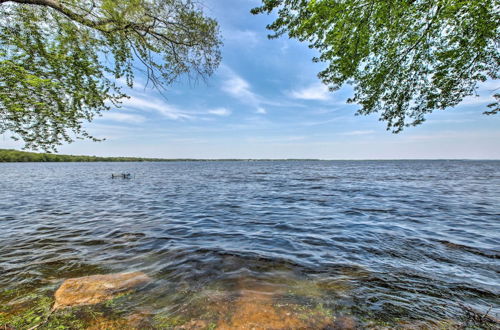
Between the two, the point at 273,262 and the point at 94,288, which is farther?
the point at 273,262

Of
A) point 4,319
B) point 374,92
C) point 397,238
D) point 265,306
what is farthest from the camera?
point 397,238

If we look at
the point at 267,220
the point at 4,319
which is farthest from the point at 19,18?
the point at 267,220

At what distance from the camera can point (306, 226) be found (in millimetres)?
10484

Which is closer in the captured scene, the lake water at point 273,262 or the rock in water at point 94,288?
the lake water at point 273,262

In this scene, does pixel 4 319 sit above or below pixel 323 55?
below

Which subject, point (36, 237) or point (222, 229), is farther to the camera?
point (222, 229)

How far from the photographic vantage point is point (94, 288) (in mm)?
4852

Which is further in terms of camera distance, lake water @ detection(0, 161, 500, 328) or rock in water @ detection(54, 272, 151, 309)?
rock in water @ detection(54, 272, 151, 309)

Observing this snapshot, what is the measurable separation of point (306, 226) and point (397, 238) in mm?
3695

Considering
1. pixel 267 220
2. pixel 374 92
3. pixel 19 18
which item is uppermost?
pixel 19 18

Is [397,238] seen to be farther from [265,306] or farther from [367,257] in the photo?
[265,306]

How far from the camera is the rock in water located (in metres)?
4.38

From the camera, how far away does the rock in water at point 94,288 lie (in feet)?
14.4

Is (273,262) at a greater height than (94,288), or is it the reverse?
(94,288)
